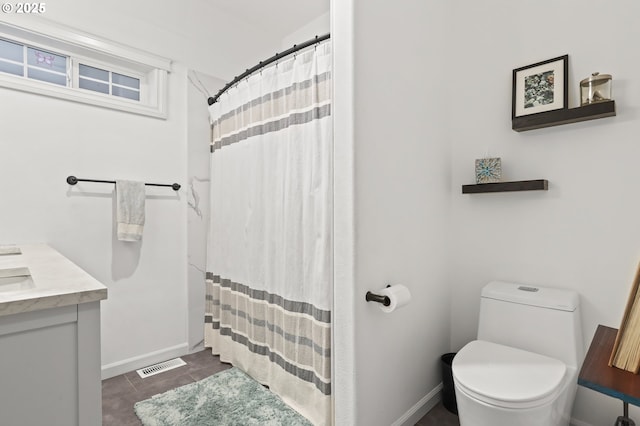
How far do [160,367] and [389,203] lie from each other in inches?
77.0

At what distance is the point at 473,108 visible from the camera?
73.1 inches

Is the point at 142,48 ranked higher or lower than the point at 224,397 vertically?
higher

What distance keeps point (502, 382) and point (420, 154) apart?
1.09 m

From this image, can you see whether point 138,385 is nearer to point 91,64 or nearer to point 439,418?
point 439,418

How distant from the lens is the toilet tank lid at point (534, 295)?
1417 millimetres

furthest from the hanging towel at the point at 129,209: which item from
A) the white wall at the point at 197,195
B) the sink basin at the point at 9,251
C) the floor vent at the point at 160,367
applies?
the floor vent at the point at 160,367

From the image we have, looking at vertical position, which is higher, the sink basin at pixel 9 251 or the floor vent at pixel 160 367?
the sink basin at pixel 9 251

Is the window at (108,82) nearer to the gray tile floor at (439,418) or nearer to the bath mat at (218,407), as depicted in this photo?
the bath mat at (218,407)

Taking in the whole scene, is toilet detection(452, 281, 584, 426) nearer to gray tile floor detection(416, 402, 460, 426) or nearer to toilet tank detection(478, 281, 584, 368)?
toilet tank detection(478, 281, 584, 368)

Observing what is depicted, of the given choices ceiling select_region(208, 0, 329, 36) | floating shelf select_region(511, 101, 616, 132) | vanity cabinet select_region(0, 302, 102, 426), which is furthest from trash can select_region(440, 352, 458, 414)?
ceiling select_region(208, 0, 329, 36)

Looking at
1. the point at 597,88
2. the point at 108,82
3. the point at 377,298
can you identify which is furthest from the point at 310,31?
the point at 377,298

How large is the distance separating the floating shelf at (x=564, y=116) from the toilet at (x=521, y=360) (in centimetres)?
82

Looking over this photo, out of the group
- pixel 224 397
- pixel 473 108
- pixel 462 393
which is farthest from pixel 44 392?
pixel 473 108

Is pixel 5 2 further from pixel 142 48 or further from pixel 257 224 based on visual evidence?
pixel 257 224
